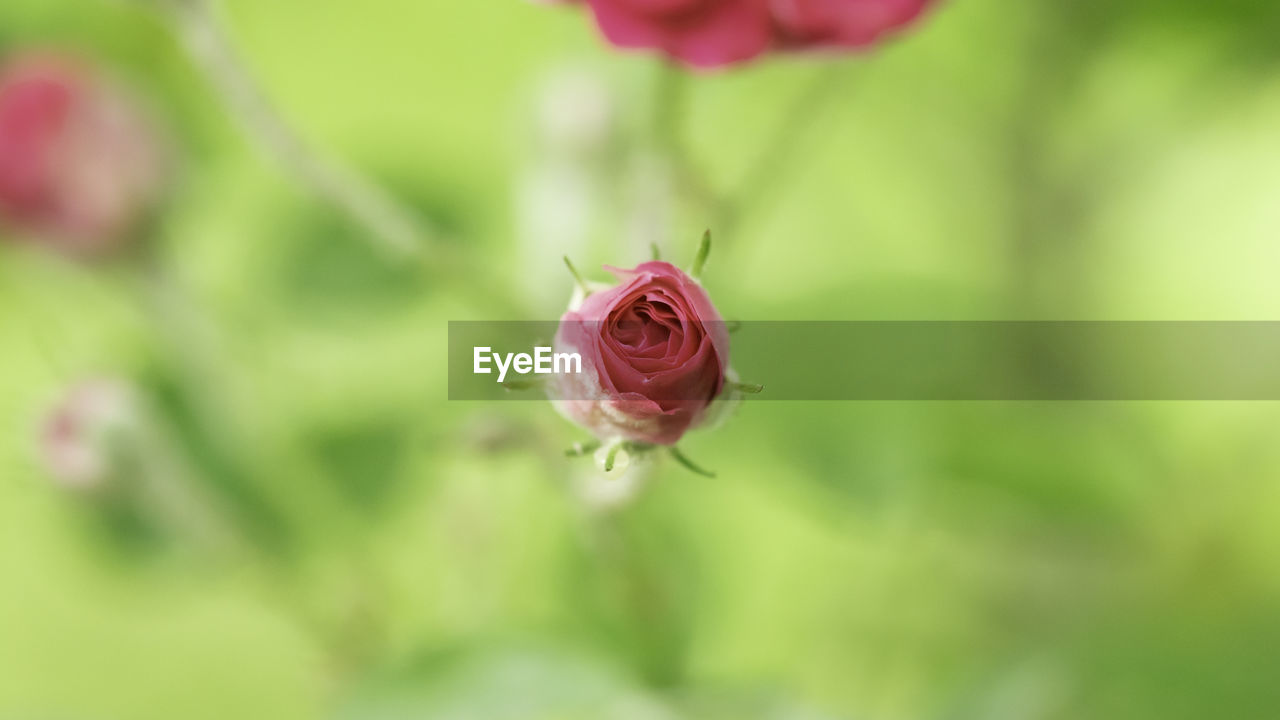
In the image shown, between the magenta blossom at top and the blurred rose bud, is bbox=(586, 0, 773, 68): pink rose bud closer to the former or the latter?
the magenta blossom at top

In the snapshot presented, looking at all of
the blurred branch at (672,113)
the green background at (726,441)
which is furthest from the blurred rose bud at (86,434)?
the blurred branch at (672,113)

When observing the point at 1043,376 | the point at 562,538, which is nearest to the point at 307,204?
the point at 562,538

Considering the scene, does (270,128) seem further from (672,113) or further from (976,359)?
(976,359)

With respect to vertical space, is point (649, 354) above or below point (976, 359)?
below

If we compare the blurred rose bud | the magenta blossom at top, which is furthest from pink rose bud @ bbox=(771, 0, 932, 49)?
the blurred rose bud

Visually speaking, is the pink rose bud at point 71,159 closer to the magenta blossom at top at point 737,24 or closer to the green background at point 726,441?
the green background at point 726,441

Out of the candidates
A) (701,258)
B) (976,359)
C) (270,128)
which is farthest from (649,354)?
(976,359)
